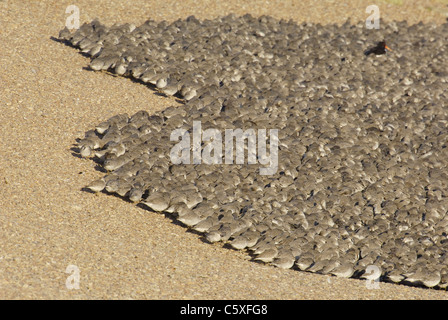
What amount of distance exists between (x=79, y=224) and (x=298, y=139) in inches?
173

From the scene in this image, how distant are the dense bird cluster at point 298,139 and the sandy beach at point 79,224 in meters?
→ 0.33

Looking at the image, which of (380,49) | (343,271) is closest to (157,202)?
(343,271)

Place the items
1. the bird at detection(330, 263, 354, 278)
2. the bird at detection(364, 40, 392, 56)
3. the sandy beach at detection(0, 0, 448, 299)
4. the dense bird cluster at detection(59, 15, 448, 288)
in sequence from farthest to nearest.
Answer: the bird at detection(364, 40, 392, 56) → the dense bird cluster at detection(59, 15, 448, 288) → the bird at detection(330, 263, 354, 278) → the sandy beach at detection(0, 0, 448, 299)

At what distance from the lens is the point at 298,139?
1110 cm

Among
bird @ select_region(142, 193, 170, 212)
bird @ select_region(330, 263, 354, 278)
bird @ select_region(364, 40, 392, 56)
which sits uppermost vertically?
bird @ select_region(364, 40, 392, 56)

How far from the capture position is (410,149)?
11695mm

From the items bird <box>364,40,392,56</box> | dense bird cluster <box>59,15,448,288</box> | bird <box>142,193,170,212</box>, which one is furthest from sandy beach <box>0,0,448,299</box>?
bird <box>364,40,392,56</box>

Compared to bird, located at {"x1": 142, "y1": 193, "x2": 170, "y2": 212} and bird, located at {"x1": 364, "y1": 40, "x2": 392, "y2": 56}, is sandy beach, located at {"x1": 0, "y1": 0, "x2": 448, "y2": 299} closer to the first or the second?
bird, located at {"x1": 142, "y1": 193, "x2": 170, "y2": 212}

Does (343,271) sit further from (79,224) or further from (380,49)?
(380,49)

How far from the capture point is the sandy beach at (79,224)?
24.2 ft

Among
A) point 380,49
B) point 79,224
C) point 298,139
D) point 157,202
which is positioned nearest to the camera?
point 79,224

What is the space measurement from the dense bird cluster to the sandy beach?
1.09 feet

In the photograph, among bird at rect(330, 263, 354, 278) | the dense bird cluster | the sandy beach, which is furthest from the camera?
the dense bird cluster

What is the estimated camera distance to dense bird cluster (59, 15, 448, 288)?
904 cm
